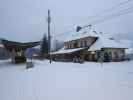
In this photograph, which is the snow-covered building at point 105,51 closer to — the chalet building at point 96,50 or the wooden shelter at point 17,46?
the chalet building at point 96,50

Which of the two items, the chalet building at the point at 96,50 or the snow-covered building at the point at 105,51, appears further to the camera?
the chalet building at the point at 96,50

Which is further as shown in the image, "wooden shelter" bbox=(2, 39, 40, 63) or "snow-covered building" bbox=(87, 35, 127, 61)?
"snow-covered building" bbox=(87, 35, 127, 61)

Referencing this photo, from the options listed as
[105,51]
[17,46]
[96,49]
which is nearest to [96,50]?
[96,49]

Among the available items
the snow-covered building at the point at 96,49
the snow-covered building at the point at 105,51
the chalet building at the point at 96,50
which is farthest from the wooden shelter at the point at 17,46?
the snow-covered building at the point at 105,51

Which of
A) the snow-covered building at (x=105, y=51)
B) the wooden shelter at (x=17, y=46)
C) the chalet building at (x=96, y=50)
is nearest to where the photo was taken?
the wooden shelter at (x=17, y=46)

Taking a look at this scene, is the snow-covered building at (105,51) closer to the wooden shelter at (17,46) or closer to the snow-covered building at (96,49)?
the snow-covered building at (96,49)

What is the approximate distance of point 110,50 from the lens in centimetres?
2678

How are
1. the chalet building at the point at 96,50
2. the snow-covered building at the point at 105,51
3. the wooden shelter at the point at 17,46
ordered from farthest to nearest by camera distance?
the chalet building at the point at 96,50
the snow-covered building at the point at 105,51
the wooden shelter at the point at 17,46

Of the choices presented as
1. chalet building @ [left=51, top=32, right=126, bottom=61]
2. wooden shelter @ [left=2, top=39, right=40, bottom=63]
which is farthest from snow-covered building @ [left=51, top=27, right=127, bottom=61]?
wooden shelter @ [left=2, top=39, right=40, bottom=63]

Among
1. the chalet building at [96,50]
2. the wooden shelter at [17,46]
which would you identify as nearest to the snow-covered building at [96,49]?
the chalet building at [96,50]

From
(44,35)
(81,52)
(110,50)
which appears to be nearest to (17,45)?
(81,52)

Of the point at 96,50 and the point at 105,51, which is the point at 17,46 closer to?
the point at 96,50

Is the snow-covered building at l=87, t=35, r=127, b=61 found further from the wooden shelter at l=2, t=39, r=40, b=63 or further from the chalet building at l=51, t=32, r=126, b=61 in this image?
the wooden shelter at l=2, t=39, r=40, b=63

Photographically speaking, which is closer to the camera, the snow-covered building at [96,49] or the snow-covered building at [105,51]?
the snow-covered building at [105,51]
